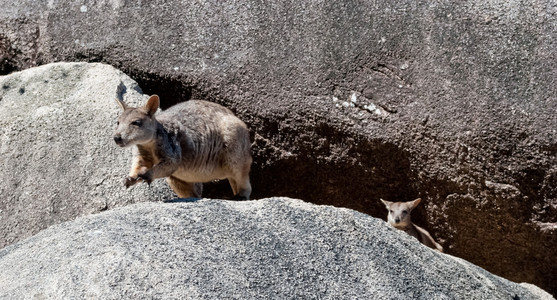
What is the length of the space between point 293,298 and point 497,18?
4391mm

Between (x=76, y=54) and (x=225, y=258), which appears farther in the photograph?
(x=76, y=54)

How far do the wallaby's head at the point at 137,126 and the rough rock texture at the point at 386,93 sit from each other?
5.47 ft

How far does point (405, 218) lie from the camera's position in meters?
9.30

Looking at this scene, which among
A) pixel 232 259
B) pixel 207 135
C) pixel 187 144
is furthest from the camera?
pixel 207 135

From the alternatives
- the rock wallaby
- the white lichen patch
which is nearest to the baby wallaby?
the white lichen patch

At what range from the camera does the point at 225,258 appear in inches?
239

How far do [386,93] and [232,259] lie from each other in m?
3.68

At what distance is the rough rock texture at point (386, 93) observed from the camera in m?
8.77

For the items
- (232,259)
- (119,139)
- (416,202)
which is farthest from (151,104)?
(416,202)

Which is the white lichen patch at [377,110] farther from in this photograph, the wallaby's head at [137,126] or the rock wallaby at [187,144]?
the wallaby's head at [137,126]

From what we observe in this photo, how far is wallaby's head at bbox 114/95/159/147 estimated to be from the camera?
786 cm

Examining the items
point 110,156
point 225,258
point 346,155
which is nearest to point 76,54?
point 110,156

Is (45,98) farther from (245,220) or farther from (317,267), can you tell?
(317,267)

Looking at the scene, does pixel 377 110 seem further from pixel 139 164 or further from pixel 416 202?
pixel 139 164
